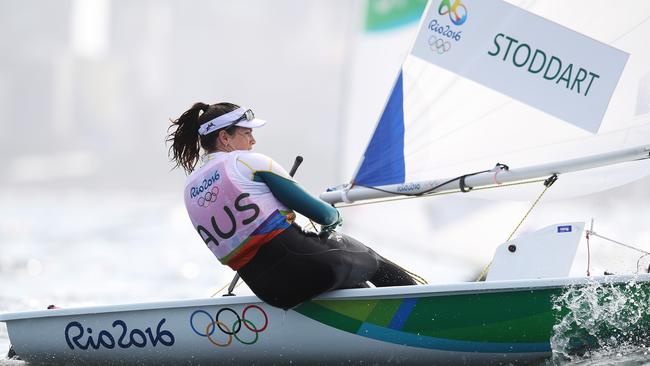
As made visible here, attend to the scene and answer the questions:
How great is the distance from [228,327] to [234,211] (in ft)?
1.34

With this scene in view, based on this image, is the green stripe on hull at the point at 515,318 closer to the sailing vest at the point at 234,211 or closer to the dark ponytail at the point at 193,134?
the sailing vest at the point at 234,211

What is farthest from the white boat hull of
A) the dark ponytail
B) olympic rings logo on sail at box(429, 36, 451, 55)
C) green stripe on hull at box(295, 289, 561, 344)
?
olympic rings logo on sail at box(429, 36, 451, 55)

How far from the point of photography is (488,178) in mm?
3559

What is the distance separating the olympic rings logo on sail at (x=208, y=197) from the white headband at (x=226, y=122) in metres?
0.18

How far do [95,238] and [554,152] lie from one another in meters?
11.2

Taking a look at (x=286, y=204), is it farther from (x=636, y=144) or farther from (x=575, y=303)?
(x=636, y=144)

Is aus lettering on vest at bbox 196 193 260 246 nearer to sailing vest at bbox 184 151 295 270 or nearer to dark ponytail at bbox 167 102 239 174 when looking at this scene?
sailing vest at bbox 184 151 295 270

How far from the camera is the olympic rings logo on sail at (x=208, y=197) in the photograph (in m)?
3.14

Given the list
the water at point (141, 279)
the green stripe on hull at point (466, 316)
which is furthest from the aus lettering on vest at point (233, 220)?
the water at point (141, 279)

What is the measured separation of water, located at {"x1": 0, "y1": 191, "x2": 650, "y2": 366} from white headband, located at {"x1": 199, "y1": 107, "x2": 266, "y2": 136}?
1.01 metres

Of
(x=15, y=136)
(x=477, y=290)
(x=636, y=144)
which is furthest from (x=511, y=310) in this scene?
(x=15, y=136)

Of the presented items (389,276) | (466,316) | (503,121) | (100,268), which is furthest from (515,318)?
(100,268)

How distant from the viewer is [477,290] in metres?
3.08

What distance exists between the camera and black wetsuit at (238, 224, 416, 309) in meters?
3.14
